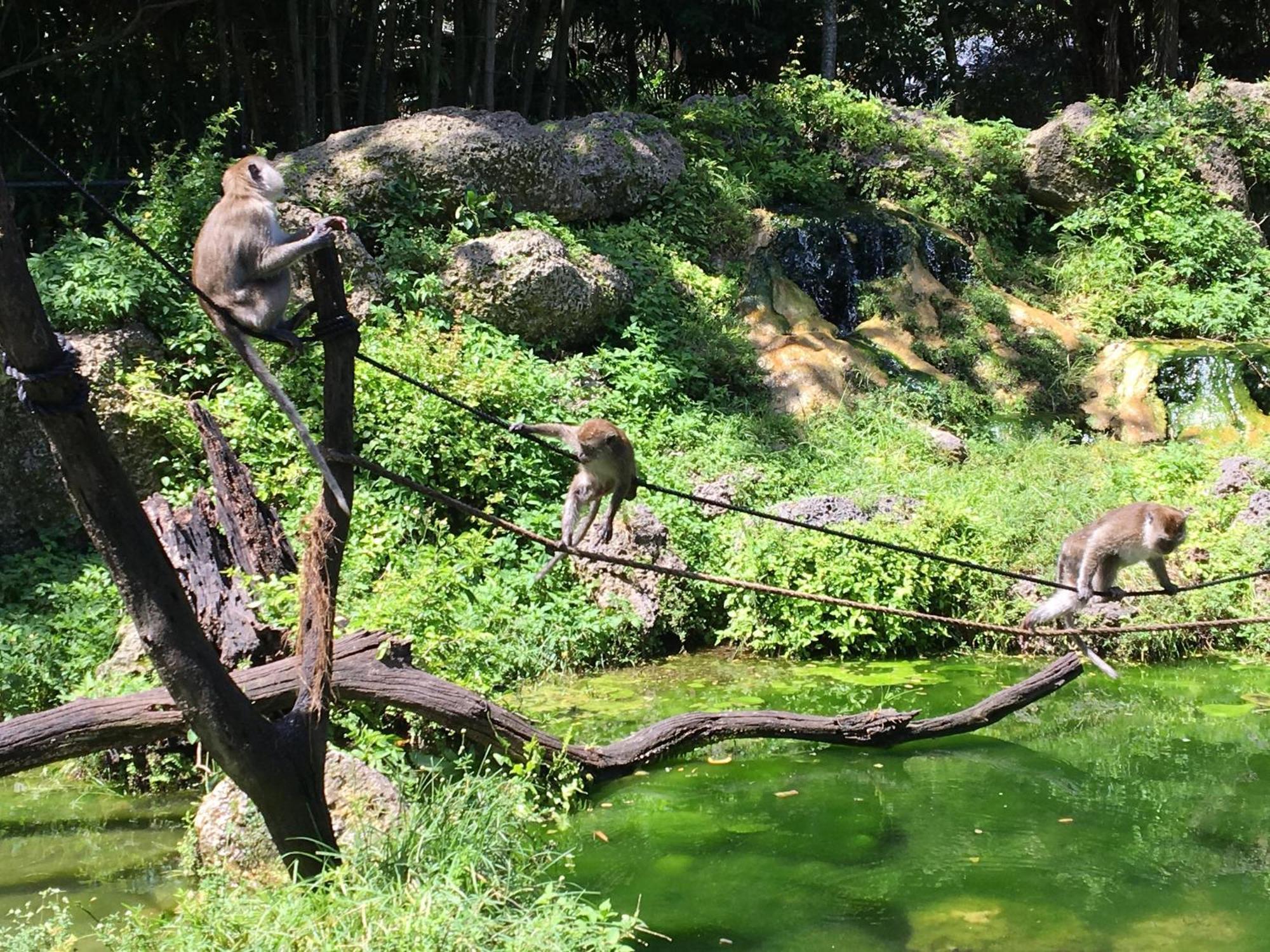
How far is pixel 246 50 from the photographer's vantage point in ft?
47.2

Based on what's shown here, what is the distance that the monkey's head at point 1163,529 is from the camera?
6527mm

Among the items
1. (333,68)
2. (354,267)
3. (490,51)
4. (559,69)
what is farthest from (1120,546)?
A: (559,69)

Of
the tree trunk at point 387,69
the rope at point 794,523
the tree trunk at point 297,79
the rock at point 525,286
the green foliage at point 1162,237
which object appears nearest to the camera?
the rope at point 794,523

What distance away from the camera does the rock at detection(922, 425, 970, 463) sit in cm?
1230

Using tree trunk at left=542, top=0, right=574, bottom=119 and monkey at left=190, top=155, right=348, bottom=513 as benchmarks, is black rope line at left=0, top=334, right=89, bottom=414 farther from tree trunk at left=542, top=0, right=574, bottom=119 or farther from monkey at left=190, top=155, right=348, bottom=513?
tree trunk at left=542, top=0, right=574, bottom=119

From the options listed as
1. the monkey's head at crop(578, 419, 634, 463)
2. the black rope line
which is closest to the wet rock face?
the monkey's head at crop(578, 419, 634, 463)

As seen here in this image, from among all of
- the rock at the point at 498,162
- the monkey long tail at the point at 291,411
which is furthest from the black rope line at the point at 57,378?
the rock at the point at 498,162

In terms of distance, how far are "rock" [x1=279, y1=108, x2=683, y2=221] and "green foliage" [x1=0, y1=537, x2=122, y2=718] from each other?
4.63 m

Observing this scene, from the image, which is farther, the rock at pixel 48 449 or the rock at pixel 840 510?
the rock at pixel 840 510

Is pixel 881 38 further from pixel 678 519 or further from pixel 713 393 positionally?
pixel 678 519

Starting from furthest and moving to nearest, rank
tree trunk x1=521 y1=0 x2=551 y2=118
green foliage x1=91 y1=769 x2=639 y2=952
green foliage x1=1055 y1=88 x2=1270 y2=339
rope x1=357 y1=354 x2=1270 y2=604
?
tree trunk x1=521 y1=0 x2=551 y2=118 < green foliage x1=1055 y1=88 x2=1270 y2=339 < rope x1=357 y1=354 x2=1270 y2=604 < green foliage x1=91 y1=769 x2=639 y2=952

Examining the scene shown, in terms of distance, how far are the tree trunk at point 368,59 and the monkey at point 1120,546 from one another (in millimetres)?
11130

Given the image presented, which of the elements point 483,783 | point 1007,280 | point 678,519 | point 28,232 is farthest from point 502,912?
point 1007,280

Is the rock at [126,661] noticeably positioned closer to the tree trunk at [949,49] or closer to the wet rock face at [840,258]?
the wet rock face at [840,258]
